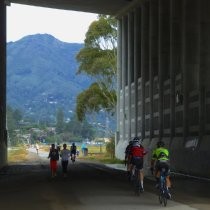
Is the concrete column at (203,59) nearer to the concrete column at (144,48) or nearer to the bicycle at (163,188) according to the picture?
the concrete column at (144,48)

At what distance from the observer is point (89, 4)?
51781 mm

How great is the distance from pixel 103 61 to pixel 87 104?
18.4ft

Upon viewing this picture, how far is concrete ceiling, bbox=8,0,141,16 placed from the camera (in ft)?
166

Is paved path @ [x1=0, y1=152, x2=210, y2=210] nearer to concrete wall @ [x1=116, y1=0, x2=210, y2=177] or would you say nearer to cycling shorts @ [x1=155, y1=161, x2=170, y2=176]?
cycling shorts @ [x1=155, y1=161, x2=170, y2=176]

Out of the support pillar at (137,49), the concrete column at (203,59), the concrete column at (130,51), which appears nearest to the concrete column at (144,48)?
the support pillar at (137,49)

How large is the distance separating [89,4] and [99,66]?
13.0 m

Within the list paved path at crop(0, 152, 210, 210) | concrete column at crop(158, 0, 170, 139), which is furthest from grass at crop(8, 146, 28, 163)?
paved path at crop(0, 152, 210, 210)

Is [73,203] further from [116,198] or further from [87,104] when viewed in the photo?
[87,104]

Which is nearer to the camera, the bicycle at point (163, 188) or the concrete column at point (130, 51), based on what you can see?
the bicycle at point (163, 188)

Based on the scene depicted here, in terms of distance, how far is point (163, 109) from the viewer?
129ft

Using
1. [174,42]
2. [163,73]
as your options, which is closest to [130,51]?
[163,73]

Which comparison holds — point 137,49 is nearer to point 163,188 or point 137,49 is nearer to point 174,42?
point 174,42

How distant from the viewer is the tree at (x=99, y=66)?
2537 inches

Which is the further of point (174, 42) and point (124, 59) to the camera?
point (124, 59)
